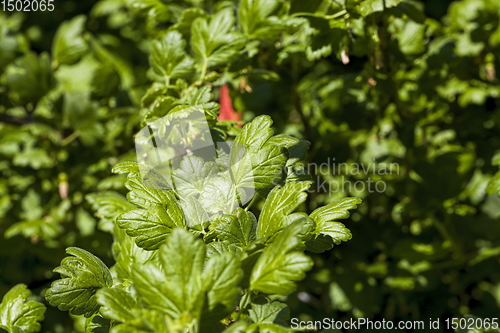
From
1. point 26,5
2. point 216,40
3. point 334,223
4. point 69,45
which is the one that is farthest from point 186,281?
point 26,5

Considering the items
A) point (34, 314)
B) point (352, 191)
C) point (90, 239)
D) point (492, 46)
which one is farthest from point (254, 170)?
point (492, 46)

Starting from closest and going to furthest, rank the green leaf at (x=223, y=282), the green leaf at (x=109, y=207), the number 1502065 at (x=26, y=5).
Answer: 1. the green leaf at (x=223, y=282)
2. the green leaf at (x=109, y=207)
3. the number 1502065 at (x=26, y=5)

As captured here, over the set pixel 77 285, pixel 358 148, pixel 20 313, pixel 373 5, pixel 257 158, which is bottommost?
pixel 358 148

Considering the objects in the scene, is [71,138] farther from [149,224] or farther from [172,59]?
[149,224]

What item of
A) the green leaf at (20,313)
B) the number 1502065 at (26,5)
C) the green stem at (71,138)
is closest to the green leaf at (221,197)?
the green leaf at (20,313)

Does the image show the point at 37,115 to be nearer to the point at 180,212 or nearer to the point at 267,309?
the point at 180,212

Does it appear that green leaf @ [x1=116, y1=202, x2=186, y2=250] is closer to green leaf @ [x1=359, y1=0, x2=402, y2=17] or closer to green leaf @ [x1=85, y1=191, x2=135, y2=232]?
green leaf @ [x1=85, y1=191, x2=135, y2=232]

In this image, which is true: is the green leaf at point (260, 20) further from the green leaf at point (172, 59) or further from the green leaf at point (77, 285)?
the green leaf at point (77, 285)
